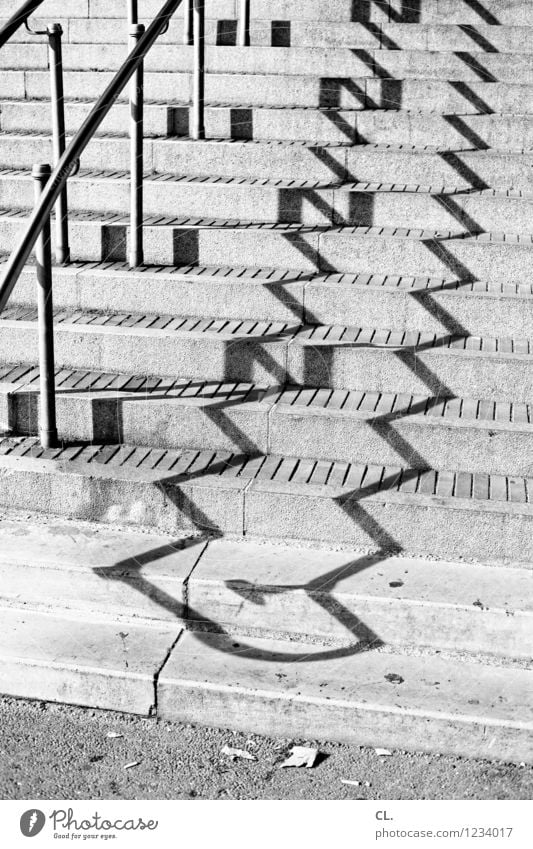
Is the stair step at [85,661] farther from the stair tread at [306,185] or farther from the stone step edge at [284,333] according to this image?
the stair tread at [306,185]

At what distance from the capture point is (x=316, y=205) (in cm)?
548

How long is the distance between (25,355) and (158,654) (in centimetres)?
181

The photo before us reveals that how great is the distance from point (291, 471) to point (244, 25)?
3.41 meters

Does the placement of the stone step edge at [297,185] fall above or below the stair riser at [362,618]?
above

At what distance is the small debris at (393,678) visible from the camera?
3.68m

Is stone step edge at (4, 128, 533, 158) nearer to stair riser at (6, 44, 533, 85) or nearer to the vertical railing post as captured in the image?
stair riser at (6, 44, 533, 85)

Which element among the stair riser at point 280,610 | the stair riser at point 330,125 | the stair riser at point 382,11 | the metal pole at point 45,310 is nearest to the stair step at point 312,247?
the stair riser at point 330,125

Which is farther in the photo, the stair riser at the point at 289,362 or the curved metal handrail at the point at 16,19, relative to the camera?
the curved metal handrail at the point at 16,19

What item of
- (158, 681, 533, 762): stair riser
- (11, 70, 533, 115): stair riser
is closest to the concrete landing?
(158, 681, 533, 762): stair riser

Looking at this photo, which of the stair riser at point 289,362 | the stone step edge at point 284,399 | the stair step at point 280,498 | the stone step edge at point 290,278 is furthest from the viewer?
the stone step edge at point 290,278

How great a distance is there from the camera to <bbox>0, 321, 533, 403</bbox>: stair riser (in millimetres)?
4590

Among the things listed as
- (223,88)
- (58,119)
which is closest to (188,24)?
(223,88)

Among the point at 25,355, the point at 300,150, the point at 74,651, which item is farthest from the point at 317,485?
the point at 300,150
